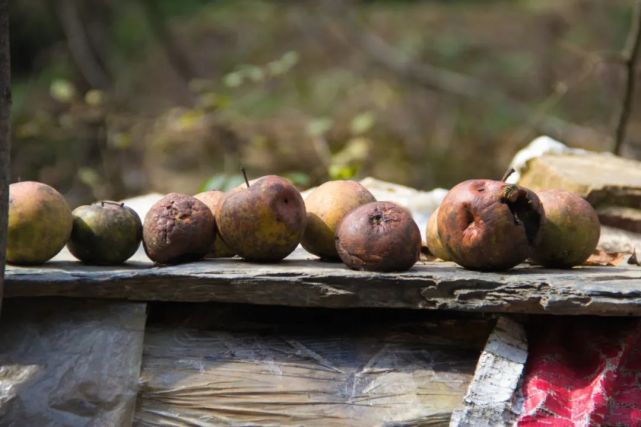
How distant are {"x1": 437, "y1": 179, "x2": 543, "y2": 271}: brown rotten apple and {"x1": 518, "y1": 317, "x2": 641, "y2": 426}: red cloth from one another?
24cm

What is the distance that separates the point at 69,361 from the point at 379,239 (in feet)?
2.84

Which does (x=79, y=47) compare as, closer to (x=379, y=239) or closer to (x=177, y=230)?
(x=177, y=230)

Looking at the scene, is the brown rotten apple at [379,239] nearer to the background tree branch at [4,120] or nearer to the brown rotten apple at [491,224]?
the brown rotten apple at [491,224]

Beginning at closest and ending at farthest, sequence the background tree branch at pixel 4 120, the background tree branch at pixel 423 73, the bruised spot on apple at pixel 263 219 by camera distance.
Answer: the background tree branch at pixel 4 120 < the bruised spot on apple at pixel 263 219 < the background tree branch at pixel 423 73

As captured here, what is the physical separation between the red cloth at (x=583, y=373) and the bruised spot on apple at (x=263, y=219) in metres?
0.71

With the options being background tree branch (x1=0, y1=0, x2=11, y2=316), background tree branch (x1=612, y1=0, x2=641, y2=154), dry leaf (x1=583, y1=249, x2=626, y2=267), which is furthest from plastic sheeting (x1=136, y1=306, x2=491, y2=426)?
background tree branch (x1=612, y1=0, x2=641, y2=154)

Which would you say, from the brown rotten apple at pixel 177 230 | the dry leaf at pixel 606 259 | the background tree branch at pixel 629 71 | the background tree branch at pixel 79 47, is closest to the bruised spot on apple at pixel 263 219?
the brown rotten apple at pixel 177 230

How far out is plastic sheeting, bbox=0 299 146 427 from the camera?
7.00 feet

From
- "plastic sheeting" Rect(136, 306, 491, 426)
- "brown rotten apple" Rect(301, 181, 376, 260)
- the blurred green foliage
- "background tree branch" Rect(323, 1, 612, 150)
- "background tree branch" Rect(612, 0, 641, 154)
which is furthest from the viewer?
"background tree branch" Rect(323, 1, 612, 150)

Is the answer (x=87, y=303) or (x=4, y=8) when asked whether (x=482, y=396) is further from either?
(x=4, y=8)

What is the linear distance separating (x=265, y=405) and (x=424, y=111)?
23.7 ft

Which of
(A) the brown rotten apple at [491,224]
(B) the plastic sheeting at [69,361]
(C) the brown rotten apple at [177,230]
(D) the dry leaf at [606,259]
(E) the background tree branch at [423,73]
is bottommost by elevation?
(B) the plastic sheeting at [69,361]

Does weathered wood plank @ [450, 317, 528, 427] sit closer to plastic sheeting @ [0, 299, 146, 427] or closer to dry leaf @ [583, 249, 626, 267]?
dry leaf @ [583, 249, 626, 267]

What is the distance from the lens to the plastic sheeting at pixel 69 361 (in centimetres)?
213
